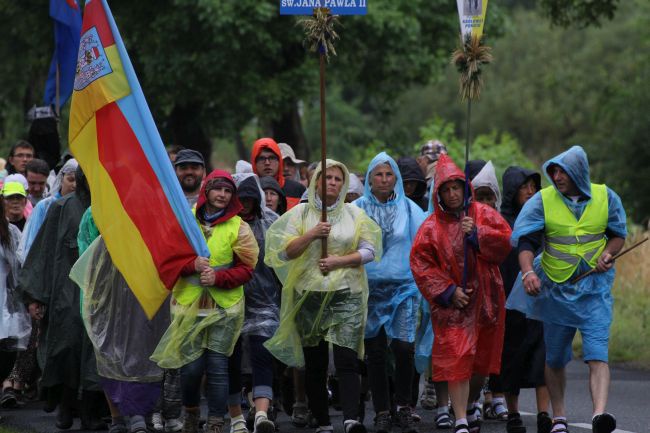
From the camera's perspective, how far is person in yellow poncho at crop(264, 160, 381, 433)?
1007cm

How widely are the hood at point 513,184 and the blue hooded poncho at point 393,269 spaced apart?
688 mm

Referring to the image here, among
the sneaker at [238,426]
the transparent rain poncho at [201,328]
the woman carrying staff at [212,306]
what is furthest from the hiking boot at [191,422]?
the transparent rain poncho at [201,328]

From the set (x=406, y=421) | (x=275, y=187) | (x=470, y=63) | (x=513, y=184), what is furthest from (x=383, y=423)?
(x=470, y=63)

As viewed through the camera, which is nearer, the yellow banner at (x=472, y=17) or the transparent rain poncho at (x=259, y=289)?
the yellow banner at (x=472, y=17)

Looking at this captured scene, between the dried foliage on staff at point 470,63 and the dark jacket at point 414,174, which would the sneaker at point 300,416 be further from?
the dried foliage on staff at point 470,63

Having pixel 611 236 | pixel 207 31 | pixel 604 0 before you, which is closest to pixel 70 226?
pixel 611 236

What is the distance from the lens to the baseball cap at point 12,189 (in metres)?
12.6

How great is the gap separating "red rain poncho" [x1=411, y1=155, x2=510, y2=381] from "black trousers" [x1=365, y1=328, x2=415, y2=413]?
592mm

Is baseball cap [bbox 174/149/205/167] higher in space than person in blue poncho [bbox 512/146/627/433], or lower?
higher

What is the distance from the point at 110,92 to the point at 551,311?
3.15m

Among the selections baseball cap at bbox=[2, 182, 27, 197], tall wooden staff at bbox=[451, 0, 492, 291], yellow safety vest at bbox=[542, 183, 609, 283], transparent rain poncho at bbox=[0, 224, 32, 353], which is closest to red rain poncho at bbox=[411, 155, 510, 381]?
tall wooden staff at bbox=[451, 0, 492, 291]

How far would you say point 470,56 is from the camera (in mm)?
9750

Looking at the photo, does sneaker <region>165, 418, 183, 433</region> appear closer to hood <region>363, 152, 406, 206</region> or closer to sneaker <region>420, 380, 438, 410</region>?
hood <region>363, 152, 406, 206</region>

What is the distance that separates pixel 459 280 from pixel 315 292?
37.3 inches
